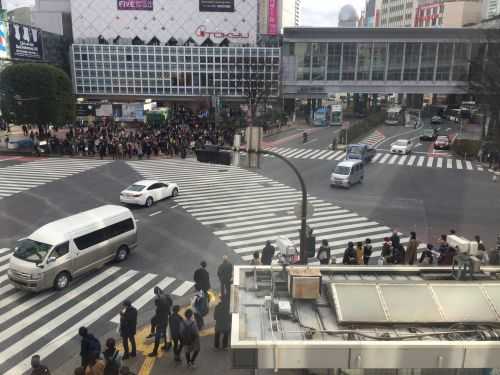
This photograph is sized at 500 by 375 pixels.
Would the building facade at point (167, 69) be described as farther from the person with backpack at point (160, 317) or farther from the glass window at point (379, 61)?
the person with backpack at point (160, 317)

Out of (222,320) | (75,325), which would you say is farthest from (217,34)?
(222,320)

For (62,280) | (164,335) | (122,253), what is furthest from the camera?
(122,253)

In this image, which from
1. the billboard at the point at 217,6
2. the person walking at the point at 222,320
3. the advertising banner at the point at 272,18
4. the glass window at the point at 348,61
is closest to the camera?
the person walking at the point at 222,320

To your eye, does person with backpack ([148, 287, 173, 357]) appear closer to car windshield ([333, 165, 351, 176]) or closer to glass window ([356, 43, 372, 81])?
car windshield ([333, 165, 351, 176])

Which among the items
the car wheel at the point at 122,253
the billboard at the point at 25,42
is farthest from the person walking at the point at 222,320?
the billboard at the point at 25,42

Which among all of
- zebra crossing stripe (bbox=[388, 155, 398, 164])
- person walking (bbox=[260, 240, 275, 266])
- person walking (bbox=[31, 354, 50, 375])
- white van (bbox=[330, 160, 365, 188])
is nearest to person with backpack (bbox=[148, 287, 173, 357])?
person walking (bbox=[31, 354, 50, 375])

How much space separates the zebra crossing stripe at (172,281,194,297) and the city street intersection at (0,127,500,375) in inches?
3.2

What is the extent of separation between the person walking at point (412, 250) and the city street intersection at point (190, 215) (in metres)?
2.81

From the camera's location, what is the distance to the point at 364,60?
253 feet

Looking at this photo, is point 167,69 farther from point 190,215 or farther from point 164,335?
point 164,335

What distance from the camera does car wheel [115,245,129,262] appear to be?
16.2 m

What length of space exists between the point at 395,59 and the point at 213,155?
247ft

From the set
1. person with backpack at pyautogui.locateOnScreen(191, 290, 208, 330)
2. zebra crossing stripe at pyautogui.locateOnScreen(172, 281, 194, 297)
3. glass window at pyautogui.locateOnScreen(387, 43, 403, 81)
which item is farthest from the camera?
glass window at pyautogui.locateOnScreen(387, 43, 403, 81)

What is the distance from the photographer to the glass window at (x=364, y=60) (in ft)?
A: 251
